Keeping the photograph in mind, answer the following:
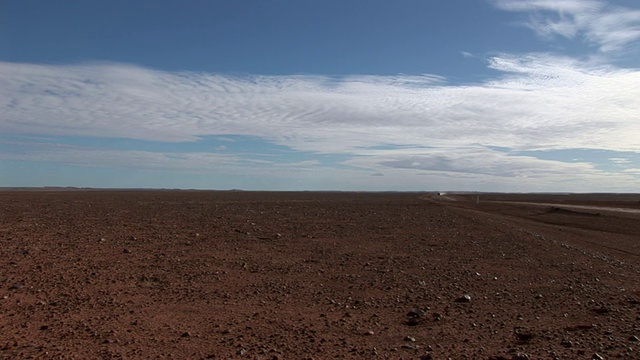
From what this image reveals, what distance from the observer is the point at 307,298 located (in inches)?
378

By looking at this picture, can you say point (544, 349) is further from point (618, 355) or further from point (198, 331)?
point (198, 331)

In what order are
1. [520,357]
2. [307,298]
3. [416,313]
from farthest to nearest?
[307,298] < [416,313] < [520,357]

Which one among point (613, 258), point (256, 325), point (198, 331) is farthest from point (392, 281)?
point (613, 258)

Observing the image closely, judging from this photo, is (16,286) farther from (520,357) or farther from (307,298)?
(520,357)

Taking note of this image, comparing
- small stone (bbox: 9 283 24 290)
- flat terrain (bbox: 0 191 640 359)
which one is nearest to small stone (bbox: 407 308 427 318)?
flat terrain (bbox: 0 191 640 359)

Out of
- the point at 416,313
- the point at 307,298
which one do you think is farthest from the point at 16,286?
the point at 416,313

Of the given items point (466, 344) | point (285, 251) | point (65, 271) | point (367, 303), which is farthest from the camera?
point (285, 251)

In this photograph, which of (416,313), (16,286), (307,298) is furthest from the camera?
(16,286)

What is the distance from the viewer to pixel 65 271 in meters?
11.1

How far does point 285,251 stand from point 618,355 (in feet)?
30.2

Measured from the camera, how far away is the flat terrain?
23.0ft

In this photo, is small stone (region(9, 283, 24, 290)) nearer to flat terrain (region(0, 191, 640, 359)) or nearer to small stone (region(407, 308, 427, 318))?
flat terrain (region(0, 191, 640, 359))

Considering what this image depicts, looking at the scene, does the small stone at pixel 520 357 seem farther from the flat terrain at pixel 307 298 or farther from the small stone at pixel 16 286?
the small stone at pixel 16 286

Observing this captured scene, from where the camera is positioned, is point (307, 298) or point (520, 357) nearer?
point (520, 357)
